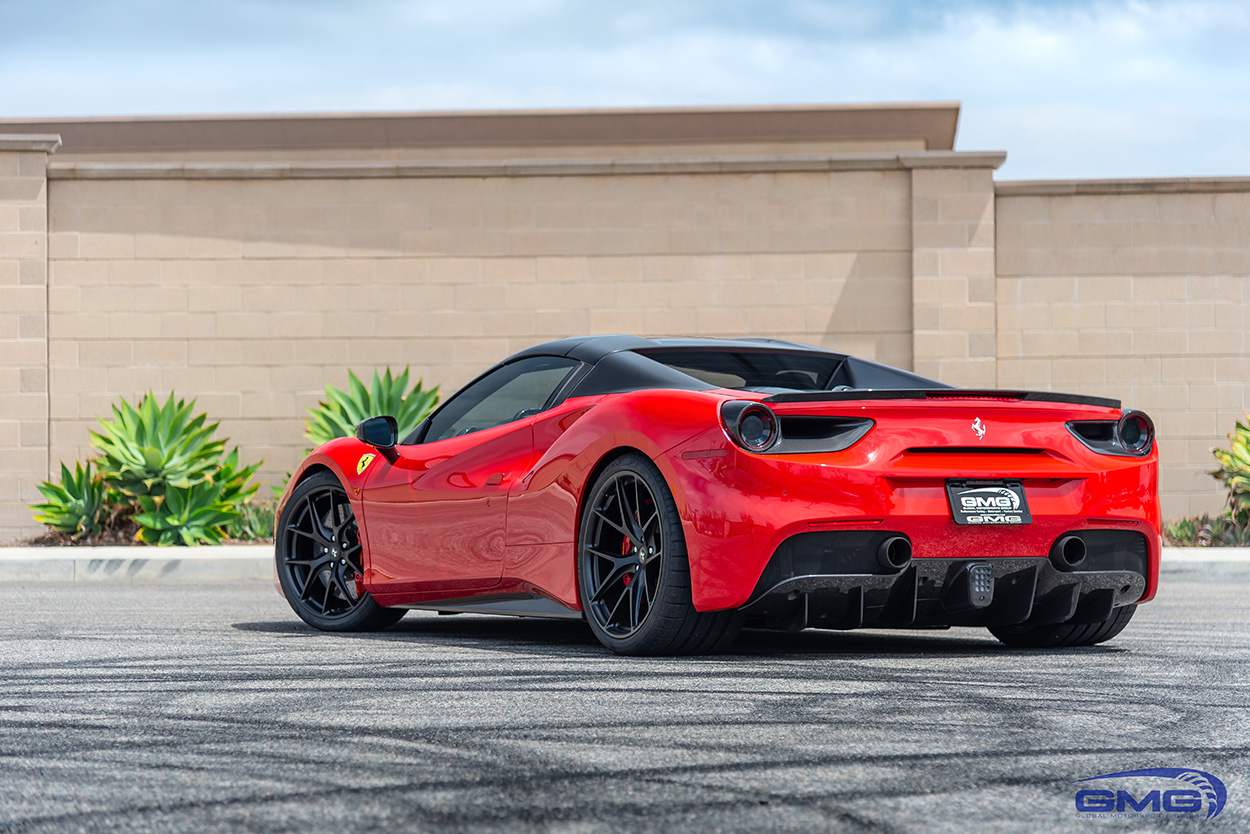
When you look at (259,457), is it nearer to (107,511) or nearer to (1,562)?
(107,511)

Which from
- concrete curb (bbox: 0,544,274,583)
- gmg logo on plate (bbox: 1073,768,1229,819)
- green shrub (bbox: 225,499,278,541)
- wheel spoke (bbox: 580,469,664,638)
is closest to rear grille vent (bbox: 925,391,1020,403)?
wheel spoke (bbox: 580,469,664,638)

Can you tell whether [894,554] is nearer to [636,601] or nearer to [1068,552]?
[1068,552]

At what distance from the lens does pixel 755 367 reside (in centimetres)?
617

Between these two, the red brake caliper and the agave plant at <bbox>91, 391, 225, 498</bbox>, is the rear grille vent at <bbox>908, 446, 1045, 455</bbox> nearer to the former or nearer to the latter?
the red brake caliper

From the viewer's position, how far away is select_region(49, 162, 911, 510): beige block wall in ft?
53.3

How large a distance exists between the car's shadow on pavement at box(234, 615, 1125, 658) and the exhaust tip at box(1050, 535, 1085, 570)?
55 cm

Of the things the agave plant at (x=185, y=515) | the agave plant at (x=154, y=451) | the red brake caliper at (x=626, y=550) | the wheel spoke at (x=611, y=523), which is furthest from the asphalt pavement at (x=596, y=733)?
the agave plant at (x=154, y=451)

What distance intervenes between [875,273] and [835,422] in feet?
37.2

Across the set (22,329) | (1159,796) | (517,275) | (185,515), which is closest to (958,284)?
(517,275)

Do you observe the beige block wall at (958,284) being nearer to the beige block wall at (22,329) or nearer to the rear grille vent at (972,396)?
the beige block wall at (22,329)

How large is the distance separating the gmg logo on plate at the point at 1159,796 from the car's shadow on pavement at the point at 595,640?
2.32m

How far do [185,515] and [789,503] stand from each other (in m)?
10.2

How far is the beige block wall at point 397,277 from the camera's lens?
16.2 metres

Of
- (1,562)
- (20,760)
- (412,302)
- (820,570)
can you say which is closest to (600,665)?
(820,570)
